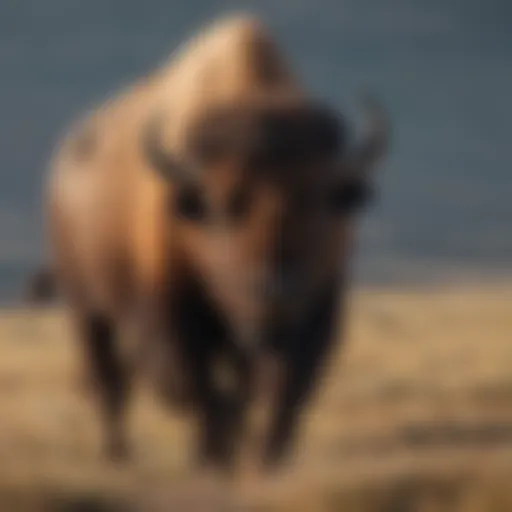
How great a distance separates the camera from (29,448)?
252 centimetres

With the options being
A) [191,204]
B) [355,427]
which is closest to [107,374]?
[355,427]

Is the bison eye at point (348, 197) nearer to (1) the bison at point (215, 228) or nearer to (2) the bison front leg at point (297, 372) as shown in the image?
(1) the bison at point (215, 228)

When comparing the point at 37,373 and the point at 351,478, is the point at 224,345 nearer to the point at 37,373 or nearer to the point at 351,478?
the point at 351,478

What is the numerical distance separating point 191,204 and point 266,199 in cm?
12

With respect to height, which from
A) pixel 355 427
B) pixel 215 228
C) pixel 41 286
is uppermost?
pixel 215 228

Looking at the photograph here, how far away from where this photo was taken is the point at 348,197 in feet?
7.32

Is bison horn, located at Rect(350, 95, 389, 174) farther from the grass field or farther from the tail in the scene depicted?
the tail

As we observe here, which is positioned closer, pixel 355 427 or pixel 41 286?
pixel 41 286

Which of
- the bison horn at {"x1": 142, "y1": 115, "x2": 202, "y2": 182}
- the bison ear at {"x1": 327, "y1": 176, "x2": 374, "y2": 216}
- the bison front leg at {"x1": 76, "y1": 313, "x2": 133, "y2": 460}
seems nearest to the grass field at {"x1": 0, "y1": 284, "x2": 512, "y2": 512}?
the bison front leg at {"x1": 76, "y1": 313, "x2": 133, "y2": 460}

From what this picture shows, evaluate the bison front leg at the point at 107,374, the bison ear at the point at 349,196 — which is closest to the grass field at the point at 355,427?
the bison front leg at the point at 107,374

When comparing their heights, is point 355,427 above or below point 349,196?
below

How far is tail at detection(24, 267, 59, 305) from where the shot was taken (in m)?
2.52

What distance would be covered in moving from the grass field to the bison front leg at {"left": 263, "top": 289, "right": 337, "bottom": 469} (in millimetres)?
37

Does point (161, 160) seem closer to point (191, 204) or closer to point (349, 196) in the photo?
point (191, 204)
